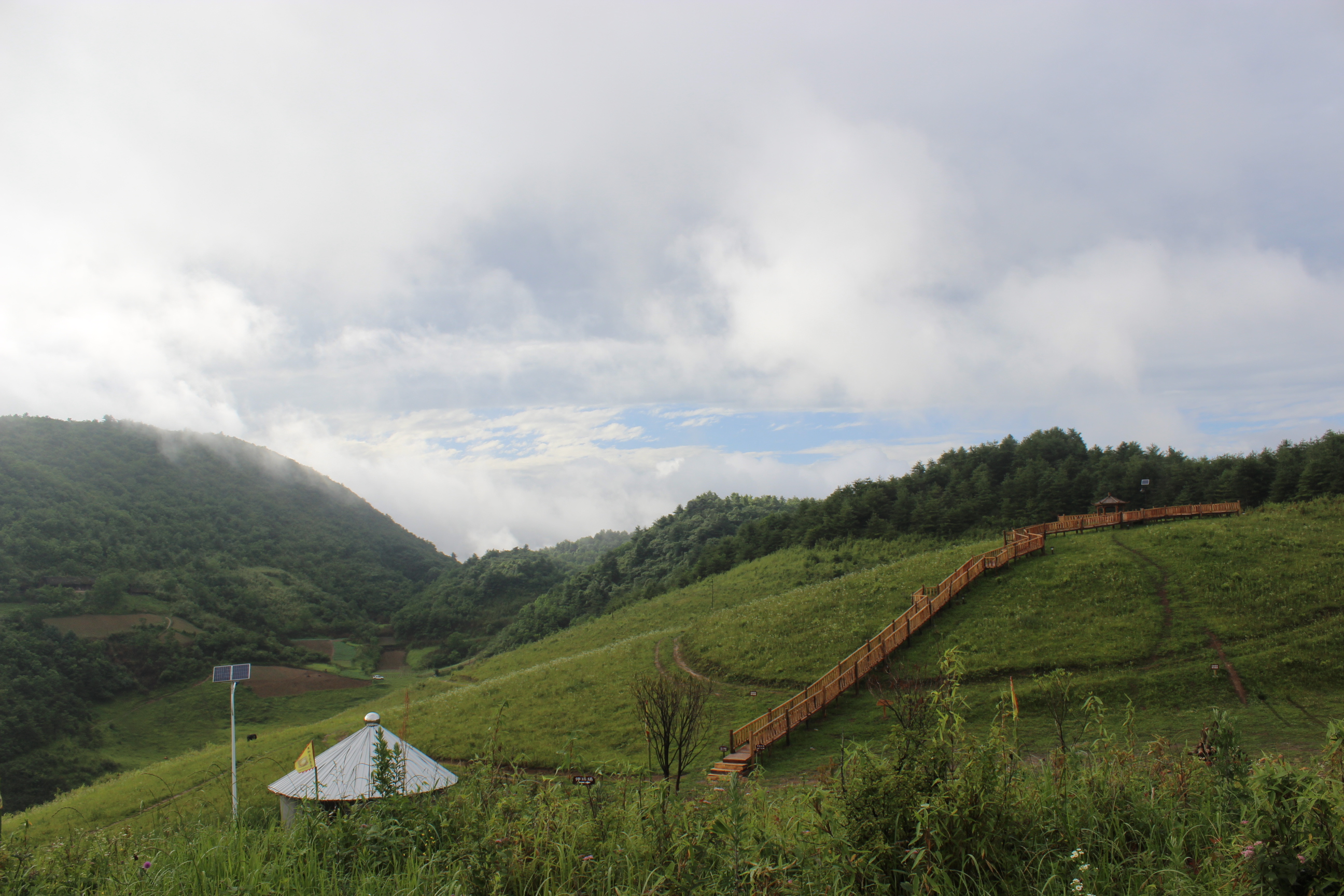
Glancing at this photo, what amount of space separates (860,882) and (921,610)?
2108 cm

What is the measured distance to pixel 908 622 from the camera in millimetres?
22141

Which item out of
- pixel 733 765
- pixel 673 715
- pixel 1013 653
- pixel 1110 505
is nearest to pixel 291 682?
pixel 733 765

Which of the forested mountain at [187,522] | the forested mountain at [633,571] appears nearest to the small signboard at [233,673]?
the forested mountain at [633,571]

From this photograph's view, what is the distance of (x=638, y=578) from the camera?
76.7 m

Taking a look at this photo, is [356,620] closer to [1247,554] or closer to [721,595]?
[721,595]

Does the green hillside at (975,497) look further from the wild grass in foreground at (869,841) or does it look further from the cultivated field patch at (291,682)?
the wild grass in foreground at (869,841)

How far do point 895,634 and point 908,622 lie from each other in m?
0.75

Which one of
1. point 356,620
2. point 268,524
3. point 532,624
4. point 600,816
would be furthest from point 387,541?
point 600,816

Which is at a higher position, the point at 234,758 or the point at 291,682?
the point at 234,758

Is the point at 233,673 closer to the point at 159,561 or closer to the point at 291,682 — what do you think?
the point at 291,682

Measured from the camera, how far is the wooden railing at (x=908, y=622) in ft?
58.2

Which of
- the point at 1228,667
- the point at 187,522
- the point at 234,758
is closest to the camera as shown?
the point at 234,758

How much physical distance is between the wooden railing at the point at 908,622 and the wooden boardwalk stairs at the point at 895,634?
21 millimetres

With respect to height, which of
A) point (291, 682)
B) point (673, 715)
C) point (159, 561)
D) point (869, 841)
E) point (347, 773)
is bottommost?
point (291, 682)
